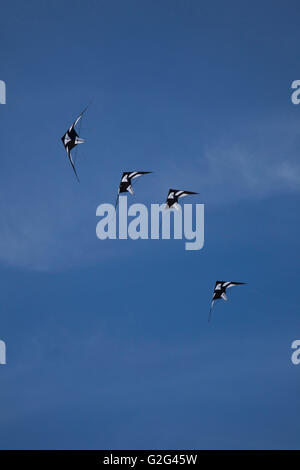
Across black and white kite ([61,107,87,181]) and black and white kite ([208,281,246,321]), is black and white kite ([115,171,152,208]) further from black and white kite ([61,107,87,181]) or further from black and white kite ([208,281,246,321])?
black and white kite ([208,281,246,321])

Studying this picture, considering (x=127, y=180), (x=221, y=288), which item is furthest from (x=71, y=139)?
(x=221, y=288)

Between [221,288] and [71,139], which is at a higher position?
[71,139]

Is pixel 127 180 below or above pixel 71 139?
below

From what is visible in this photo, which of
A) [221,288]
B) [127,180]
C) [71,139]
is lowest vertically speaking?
[221,288]

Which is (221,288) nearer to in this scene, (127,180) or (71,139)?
(127,180)

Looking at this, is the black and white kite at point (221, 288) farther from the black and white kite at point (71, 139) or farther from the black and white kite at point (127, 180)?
the black and white kite at point (71, 139)

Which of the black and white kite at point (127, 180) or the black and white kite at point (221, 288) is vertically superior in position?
the black and white kite at point (127, 180)

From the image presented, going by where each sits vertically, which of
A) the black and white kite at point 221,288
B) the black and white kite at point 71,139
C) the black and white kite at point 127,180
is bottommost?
the black and white kite at point 221,288

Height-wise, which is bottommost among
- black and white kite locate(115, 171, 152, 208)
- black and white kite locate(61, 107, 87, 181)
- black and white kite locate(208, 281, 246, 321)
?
black and white kite locate(208, 281, 246, 321)

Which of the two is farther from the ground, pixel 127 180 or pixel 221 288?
pixel 127 180

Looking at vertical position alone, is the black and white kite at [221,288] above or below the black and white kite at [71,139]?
below

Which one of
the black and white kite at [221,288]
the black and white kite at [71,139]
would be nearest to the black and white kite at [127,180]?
the black and white kite at [71,139]

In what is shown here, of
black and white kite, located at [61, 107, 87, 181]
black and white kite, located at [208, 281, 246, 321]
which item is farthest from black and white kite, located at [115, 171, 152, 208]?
black and white kite, located at [208, 281, 246, 321]

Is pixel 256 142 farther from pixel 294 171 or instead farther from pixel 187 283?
→ pixel 187 283
